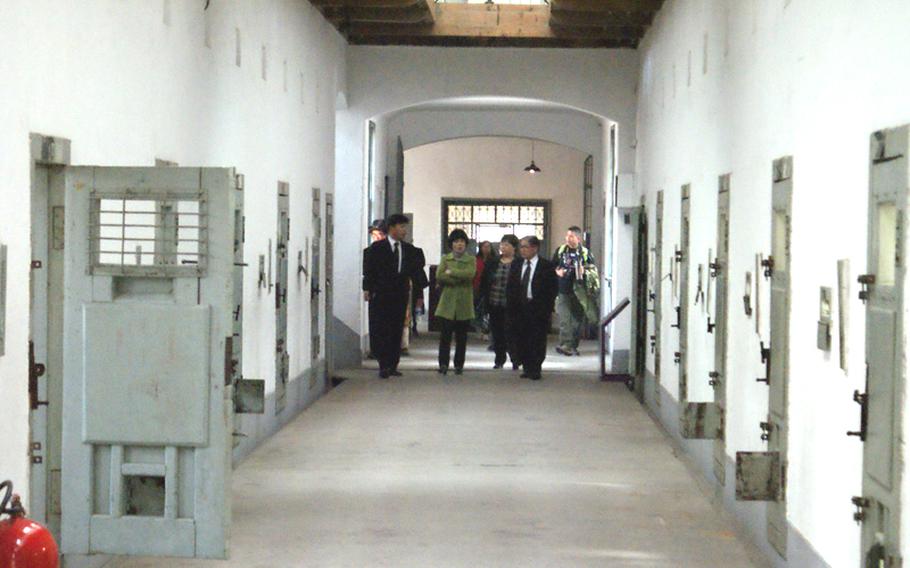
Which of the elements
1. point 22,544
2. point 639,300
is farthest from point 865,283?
point 639,300

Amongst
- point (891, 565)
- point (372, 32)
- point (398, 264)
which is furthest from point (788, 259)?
point (372, 32)

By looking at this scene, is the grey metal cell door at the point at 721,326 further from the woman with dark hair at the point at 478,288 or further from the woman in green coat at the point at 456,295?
the woman with dark hair at the point at 478,288

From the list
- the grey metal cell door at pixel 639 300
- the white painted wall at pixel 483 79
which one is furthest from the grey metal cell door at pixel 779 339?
the white painted wall at pixel 483 79

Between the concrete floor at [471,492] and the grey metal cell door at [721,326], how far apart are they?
30 cm

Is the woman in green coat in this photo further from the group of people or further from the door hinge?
the door hinge

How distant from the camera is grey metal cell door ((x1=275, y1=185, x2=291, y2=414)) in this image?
35.4ft

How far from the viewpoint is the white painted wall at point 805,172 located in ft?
16.6

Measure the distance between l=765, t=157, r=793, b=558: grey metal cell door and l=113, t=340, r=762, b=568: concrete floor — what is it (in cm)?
41

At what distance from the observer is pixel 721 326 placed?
827 cm

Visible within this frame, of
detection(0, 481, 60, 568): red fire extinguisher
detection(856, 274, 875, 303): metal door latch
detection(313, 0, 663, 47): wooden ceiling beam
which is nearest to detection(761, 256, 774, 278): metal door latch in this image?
detection(856, 274, 875, 303): metal door latch

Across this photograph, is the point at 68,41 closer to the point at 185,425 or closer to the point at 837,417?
the point at 185,425

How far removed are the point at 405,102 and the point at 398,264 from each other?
2.02m

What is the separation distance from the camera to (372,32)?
14.3 meters

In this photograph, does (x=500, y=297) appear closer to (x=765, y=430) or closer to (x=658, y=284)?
(x=658, y=284)
